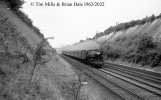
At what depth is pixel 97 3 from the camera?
46.4 ft

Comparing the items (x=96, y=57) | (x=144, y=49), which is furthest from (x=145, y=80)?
(x=144, y=49)

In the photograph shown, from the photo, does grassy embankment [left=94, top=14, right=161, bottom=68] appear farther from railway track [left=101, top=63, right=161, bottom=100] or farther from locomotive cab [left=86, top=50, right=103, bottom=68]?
locomotive cab [left=86, top=50, right=103, bottom=68]

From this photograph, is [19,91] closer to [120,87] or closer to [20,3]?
[120,87]

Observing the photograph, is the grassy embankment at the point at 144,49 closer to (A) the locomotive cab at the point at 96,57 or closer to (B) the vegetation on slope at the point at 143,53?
(B) the vegetation on slope at the point at 143,53

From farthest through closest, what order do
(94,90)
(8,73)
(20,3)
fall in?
(20,3), (94,90), (8,73)

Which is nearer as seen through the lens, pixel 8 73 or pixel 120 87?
pixel 8 73

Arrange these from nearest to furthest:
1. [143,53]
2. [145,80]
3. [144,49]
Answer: [145,80]
[143,53]
[144,49]

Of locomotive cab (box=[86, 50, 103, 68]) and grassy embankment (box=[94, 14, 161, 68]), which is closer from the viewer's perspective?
grassy embankment (box=[94, 14, 161, 68])

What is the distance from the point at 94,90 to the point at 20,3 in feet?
41.4

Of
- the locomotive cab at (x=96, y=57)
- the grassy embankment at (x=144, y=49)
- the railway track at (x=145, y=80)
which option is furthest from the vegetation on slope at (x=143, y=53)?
the locomotive cab at (x=96, y=57)

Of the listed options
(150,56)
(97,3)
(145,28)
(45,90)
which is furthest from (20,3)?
(145,28)

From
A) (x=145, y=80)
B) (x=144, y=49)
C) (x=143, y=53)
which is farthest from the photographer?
(x=144, y=49)

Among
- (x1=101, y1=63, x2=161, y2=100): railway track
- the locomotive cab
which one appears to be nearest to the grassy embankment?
(x1=101, y1=63, x2=161, y2=100): railway track

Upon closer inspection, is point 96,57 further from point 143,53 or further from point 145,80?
point 145,80
